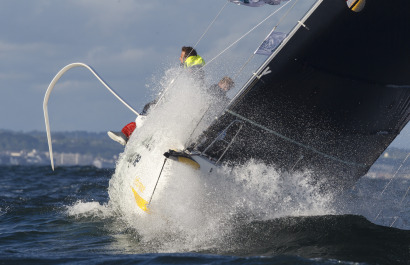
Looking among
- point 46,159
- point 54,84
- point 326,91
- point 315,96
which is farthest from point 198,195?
point 46,159

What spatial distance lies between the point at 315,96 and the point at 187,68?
69.0 inches

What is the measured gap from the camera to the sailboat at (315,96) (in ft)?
20.6

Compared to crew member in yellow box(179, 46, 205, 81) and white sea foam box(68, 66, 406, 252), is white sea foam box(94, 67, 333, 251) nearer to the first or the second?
white sea foam box(68, 66, 406, 252)

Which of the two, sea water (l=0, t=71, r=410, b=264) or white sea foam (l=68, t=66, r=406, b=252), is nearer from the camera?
sea water (l=0, t=71, r=410, b=264)

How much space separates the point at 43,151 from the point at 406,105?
193164mm

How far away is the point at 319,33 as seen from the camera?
6.31m

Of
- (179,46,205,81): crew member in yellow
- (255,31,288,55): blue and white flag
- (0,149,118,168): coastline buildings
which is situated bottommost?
(0,149,118,168): coastline buildings

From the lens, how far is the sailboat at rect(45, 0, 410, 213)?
6.29 m

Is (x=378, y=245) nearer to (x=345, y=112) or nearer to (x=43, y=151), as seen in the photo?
(x=345, y=112)

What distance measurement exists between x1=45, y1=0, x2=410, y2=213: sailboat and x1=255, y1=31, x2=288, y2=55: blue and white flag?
11 millimetres

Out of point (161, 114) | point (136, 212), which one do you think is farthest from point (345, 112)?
point (136, 212)

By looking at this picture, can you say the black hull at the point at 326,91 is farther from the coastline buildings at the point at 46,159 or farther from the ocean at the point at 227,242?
the coastline buildings at the point at 46,159

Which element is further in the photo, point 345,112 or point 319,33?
point 345,112

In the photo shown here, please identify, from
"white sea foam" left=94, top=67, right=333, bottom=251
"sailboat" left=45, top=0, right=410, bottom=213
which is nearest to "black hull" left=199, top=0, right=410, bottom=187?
"sailboat" left=45, top=0, right=410, bottom=213
